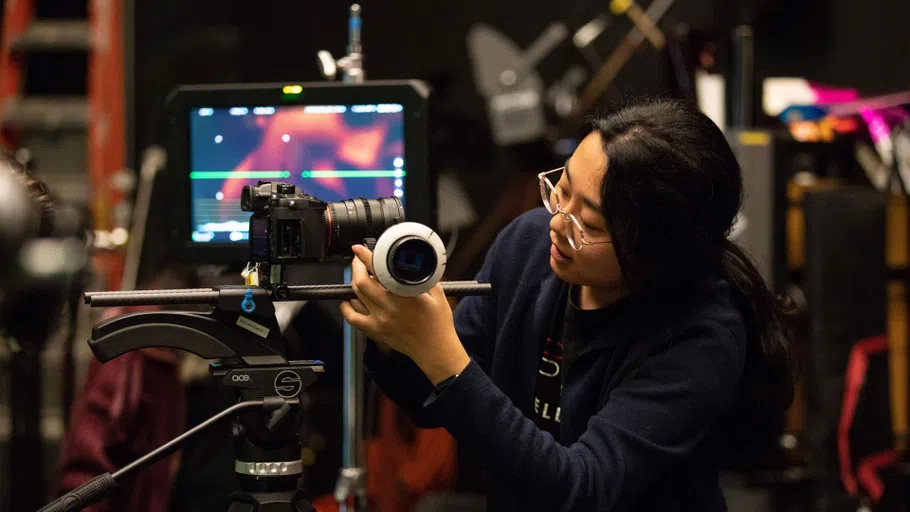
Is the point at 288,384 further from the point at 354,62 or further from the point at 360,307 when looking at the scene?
the point at 354,62

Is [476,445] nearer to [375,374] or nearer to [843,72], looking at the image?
[375,374]

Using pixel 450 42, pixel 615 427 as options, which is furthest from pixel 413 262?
pixel 450 42

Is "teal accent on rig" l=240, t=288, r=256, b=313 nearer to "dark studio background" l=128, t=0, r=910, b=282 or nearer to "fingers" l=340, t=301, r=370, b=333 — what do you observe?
"fingers" l=340, t=301, r=370, b=333

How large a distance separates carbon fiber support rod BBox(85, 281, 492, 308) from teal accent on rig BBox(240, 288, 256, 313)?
0.03m

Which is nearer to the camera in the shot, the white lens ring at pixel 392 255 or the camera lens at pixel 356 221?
the white lens ring at pixel 392 255

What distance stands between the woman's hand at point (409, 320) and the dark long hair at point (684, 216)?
0.28 meters

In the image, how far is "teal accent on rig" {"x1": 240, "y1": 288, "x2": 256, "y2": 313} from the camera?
1.29 metres

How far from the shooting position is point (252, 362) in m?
1.30

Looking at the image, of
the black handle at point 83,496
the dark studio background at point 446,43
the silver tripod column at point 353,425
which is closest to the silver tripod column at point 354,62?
the silver tripod column at point 353,425

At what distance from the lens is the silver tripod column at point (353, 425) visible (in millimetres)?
1826

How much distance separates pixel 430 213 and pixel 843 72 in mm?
2542

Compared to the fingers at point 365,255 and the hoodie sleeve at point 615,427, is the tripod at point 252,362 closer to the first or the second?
the fingers at point 365,255

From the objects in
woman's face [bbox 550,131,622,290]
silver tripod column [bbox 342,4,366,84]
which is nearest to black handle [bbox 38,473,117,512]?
woman's face [bbox 550,131,622,290]

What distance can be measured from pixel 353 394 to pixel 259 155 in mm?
442
